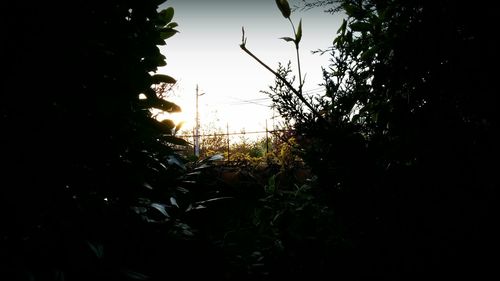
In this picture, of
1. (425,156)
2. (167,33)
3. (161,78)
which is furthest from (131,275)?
Answer: (167,33)

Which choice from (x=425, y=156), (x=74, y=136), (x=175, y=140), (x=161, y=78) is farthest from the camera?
(x=175, y=140)

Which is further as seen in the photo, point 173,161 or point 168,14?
point 168,14

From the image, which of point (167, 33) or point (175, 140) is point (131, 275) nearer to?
point (175, 140)

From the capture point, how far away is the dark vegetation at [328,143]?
1016mm

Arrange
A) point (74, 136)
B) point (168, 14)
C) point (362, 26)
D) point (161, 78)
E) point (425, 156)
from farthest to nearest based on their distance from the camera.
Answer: point (168, 14)
point (161, 78)
point (362, 26)
point (74, 136)
point (425, 156)

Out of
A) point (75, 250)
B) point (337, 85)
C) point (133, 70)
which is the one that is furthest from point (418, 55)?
point (75, 250)

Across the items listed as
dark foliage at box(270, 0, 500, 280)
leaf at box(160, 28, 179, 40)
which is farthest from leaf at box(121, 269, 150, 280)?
leaf at box(160, 28, 179, 40)

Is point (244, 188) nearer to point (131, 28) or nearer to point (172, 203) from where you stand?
point (172, 203)

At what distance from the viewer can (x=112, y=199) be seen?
1476mm

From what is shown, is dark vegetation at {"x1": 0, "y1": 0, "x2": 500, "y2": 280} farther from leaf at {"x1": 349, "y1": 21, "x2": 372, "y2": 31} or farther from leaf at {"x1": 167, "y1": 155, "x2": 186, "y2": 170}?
leaf at {"x1": 167, "y1": 155, "x2": 186, "y2": 170}

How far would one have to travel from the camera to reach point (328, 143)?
1.22 meters

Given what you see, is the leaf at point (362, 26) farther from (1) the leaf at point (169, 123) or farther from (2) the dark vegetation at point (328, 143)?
(1) the leaf at point (169, 123)

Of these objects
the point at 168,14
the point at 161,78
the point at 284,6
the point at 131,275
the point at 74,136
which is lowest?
the point at 131,275

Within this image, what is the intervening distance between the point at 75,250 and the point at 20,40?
0.88m
